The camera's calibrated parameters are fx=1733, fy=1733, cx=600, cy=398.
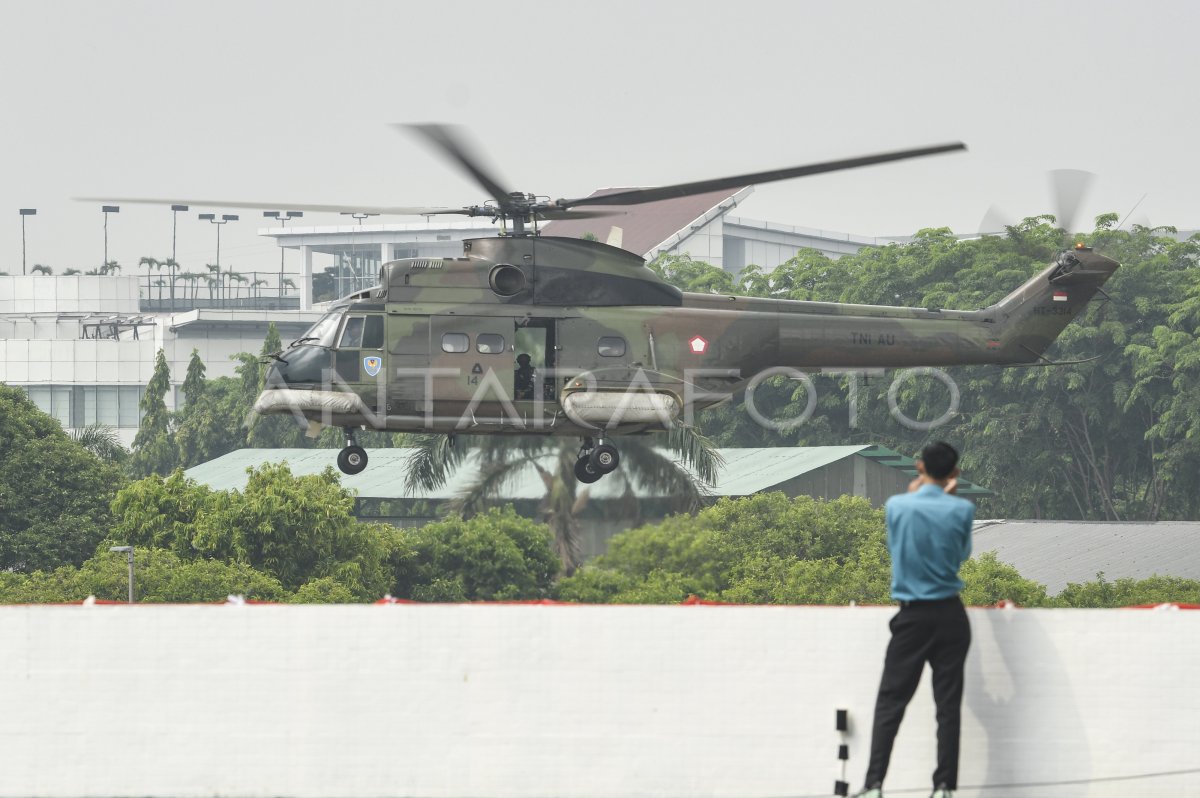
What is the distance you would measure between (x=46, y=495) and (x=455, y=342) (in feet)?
121

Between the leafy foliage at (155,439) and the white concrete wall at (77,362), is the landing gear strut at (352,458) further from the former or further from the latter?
the white concrete wall at (77,362)

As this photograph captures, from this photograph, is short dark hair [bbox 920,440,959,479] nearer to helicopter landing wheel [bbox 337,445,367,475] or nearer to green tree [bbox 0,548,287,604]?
helicopter landing wheel [bbox 337,445,367,475]

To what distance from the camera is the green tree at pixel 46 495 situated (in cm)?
5391

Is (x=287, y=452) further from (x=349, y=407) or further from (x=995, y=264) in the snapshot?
(x=349, y=407)

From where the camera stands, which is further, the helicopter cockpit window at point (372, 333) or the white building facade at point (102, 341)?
the white building facade at point (102, 341)

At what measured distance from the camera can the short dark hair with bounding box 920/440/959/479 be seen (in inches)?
391

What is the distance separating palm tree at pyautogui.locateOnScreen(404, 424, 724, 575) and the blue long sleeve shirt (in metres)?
24.6

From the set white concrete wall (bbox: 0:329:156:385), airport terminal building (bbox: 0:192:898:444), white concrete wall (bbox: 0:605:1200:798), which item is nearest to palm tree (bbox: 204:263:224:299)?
airport terminal building (bbox: 0:192:898:444)

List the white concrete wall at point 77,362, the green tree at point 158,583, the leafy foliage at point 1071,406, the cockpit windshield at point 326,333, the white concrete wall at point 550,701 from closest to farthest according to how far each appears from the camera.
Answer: the white concrete wall at point 550,701 → the cockpit windshield at point 326,333 → the green tree at point 158,583 → the leafy foliage at point 1071,406 → the white concrete wall at point 77,362

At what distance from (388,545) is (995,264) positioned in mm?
37676

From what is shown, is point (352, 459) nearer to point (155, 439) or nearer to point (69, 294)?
point (155, 439)

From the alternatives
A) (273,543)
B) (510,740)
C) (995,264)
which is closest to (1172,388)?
(995,264)

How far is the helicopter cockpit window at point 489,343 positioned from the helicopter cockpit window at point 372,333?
1.29 metres

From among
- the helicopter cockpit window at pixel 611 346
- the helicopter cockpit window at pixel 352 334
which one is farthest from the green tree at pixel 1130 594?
the helicopter cockpit window at pixel 352 334
